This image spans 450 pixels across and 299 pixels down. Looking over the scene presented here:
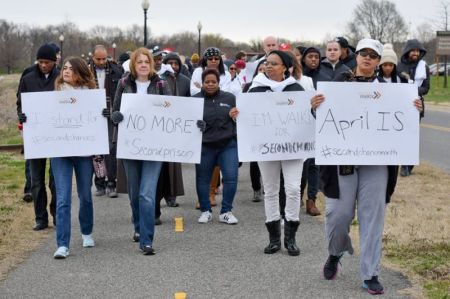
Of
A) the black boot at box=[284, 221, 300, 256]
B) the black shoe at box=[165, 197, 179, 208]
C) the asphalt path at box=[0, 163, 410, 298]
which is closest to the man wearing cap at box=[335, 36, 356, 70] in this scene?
the asphalt path at box=[0, 163, 410, 298]

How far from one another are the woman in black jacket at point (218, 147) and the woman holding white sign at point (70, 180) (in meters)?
1.76

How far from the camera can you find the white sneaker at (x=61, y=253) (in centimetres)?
721

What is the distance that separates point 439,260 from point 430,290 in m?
1.03

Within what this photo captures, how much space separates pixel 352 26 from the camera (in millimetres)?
106000

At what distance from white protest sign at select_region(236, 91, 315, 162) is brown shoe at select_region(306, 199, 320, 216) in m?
2.27

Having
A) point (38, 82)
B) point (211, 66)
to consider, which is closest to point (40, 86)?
point (38, 82)

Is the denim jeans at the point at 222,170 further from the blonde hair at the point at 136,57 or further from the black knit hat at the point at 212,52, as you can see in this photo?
the blonde hair at the point at 136,57

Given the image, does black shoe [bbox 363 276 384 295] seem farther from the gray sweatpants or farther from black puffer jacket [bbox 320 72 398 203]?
black puffer jacket [bbox 320 72 398 203]

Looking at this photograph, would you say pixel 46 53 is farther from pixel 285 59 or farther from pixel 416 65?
pixel 416 65

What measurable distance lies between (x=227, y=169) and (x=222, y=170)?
9 centimetres

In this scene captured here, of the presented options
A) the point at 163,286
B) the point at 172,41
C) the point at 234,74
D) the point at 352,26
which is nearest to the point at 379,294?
the point at 163,286

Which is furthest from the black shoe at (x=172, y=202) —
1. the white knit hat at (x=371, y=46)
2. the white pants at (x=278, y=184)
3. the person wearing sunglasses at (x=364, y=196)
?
the white knit hat at (x=371, y=46)

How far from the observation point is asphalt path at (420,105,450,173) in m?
15.3

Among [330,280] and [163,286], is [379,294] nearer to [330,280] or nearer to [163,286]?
[330,280]
